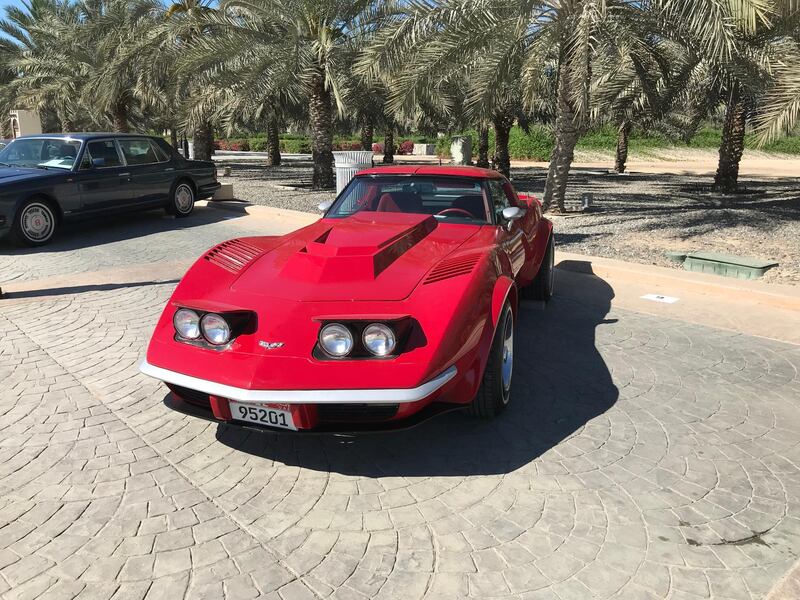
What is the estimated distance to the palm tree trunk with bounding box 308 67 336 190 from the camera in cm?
1633

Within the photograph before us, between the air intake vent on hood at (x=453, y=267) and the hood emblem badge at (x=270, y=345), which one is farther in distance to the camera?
the air intake vent on hood at (x=453, y=267)

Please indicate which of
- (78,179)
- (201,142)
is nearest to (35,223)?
(78,179)

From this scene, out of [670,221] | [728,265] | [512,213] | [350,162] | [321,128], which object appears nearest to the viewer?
[512,213]

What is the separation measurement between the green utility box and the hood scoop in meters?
4.56

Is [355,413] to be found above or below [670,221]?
above

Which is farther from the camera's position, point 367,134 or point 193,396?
A: point 367,134

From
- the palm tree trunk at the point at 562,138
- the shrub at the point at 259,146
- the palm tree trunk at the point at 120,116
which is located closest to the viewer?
the palm tree trunk at the point at 562,138

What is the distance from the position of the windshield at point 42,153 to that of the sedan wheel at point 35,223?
0.81 meters

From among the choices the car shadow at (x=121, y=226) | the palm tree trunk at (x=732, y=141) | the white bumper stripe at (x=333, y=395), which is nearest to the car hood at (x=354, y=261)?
the white bumper stripe at (x=333, y=395)

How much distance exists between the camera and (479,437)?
3584 millimetres

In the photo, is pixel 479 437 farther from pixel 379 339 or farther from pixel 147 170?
pixel 147 170

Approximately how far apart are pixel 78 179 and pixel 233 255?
6.85 meters

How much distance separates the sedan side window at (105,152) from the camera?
9766 millimetres

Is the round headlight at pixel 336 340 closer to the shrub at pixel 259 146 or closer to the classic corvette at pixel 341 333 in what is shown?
the classic corvette at pixel 341 333
